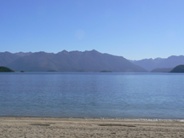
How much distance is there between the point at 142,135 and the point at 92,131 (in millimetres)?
3441

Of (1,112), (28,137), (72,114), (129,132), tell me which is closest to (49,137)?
(28,137)

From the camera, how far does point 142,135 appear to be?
62.7 ft

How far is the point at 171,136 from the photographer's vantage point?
62.3 ft

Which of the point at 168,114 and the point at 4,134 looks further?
the point at 168,114

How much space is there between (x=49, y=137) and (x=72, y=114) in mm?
19449

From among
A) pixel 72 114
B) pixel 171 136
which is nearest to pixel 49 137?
pixel 171 136

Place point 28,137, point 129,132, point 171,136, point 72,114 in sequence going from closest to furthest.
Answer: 1. point 28,137
2. point 171,136
3. point 129,132
4. point 72,114

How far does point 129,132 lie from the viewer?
20438mm

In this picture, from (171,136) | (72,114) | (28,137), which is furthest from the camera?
(72,114)

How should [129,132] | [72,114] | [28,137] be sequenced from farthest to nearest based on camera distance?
[72,114] → [129,132] → [28,137]

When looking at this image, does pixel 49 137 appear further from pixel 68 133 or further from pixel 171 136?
pixel 171 136

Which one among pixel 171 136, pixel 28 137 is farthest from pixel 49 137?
Result: pixel 171 136

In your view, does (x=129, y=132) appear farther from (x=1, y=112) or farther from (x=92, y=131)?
(x=1, y=112)

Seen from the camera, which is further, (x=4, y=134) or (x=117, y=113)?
(x=117, y=113)
